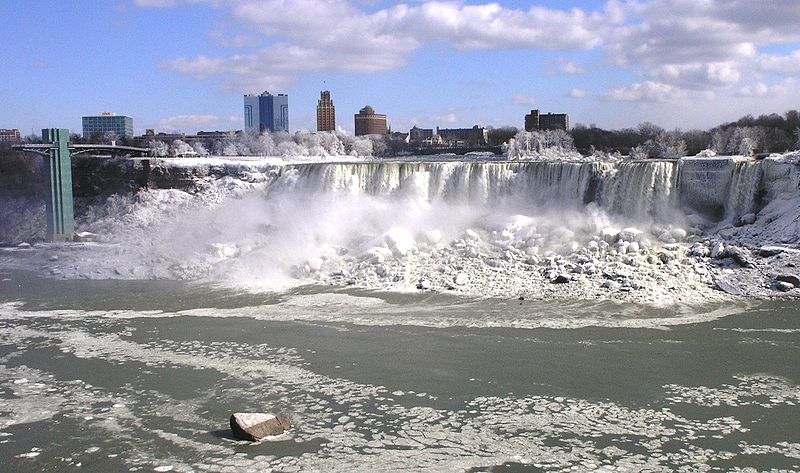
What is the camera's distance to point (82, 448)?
10.5 metres

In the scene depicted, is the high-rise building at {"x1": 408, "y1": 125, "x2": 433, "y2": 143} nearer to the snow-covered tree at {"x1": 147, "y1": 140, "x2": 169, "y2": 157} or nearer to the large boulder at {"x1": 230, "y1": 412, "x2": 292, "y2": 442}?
the snow-covered tree at {"x1": 147, "y1": 140, "x2": 169, "y2": 157}

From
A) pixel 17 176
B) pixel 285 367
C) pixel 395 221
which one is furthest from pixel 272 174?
pixel 285 367

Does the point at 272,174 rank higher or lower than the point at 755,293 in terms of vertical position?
higher

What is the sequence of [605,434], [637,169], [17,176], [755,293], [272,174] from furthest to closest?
[17,176] < [272,174] < [637,169] < [755,293] < [605,434]

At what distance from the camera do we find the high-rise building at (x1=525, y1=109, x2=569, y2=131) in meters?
118

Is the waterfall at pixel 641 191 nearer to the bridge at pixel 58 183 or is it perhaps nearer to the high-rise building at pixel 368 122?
the bridge at pixel 58 183

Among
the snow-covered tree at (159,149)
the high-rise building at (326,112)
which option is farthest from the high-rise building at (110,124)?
the snow-covered tree at (159,149)

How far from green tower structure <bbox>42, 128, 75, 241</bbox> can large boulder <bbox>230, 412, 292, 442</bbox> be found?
1067 inches

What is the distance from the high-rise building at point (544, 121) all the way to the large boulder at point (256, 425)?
110207 mm

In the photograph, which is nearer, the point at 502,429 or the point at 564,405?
the point at 502,429

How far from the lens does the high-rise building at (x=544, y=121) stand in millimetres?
118062

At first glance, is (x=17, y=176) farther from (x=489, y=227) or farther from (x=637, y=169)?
(x=637, y=169)

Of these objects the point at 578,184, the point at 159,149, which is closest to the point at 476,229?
the point at 578,184

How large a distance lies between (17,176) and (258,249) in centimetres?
2281
